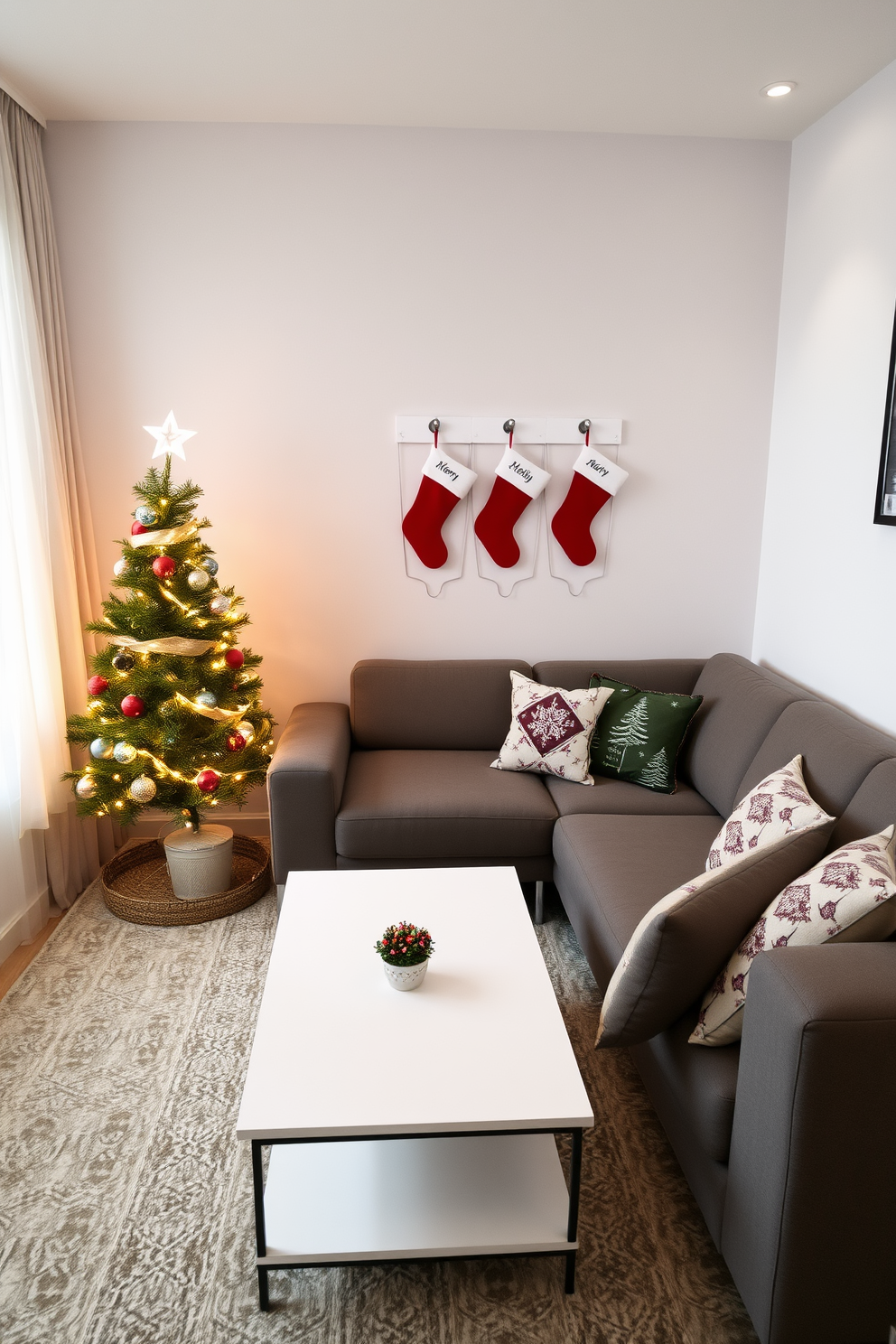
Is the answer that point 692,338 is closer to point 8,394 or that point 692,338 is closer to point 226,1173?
point 8,394

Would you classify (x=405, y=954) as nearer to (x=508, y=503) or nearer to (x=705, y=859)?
(x=705, y=859)

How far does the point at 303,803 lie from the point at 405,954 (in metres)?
1.04

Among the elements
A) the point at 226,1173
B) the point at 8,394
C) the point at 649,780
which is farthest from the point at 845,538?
the point at 8,394

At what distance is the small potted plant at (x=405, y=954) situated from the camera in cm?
185

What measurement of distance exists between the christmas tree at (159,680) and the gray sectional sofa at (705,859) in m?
0.31

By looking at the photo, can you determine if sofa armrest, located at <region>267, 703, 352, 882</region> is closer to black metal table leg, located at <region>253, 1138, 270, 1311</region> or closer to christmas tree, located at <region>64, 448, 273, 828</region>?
christmas tree, located at <region>64, 448, 273, 828</region>

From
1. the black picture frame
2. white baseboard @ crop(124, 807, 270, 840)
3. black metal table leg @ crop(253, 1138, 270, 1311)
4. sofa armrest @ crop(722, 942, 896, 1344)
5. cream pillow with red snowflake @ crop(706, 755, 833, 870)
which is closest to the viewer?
sofa armrest @ crop(722, 942, 896, 1344)

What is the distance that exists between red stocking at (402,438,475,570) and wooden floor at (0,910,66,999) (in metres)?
1.88

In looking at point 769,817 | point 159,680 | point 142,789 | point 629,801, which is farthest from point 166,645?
point 769,817

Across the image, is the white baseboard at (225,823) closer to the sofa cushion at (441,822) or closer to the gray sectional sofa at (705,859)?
the gray sectional sofa at (705,859)

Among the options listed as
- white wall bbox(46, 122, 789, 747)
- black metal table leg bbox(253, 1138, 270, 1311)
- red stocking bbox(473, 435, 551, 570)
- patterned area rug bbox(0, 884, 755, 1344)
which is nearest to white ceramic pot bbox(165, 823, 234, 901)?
patterned area rug bbox(0, 884, 755, 1344)

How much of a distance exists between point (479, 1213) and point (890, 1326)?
0.70m

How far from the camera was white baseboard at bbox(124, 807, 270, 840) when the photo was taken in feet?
11.8

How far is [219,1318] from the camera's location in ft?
5.21
